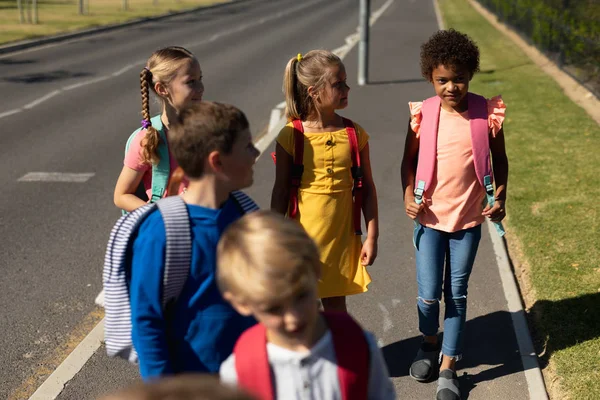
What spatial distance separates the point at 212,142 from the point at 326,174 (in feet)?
4.97

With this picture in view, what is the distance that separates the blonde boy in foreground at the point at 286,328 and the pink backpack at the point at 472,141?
6.81 ft

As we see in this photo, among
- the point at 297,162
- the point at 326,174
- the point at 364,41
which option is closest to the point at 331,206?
the point at 326,174

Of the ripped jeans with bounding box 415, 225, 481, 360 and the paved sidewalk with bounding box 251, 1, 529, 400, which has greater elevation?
the ripped jeans with bounding box 415, 225, 481, 360

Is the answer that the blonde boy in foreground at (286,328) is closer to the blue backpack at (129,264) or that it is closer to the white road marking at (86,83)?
the blue backpack at (129,264)

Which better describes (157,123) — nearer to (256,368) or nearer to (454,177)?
(454,177)

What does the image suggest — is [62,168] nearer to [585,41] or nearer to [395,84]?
Answer: [395,84]

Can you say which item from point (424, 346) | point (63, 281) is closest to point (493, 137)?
point (424, 346)

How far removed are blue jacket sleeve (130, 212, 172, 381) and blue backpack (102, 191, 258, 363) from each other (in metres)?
0.03

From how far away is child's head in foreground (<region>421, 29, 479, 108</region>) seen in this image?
13.4 feet

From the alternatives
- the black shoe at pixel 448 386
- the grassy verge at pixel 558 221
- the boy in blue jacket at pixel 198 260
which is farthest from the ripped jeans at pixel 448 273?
the boy in blue jacket at pixel 198 260

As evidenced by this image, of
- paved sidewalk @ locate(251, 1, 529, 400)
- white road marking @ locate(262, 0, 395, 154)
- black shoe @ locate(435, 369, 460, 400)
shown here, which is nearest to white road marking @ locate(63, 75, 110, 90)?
white road marking @ locate(262, 0, 395, 154)

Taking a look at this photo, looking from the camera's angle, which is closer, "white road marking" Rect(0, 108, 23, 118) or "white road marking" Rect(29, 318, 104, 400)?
"white road marking" Rect(29, 318, 104, 400)

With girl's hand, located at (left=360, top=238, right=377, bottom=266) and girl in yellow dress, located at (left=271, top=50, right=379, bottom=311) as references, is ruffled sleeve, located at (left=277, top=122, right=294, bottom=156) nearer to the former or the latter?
girl in yellow dress, located at (left=271, top=50, right=379, bottom=311)

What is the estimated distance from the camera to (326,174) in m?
4.03
